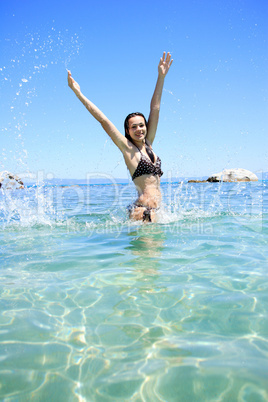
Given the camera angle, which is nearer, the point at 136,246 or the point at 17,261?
the point at 17,261

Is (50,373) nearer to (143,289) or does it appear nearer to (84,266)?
(143,289)

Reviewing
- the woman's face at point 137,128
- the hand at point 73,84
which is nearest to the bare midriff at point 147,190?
the woman's face at point 137,128

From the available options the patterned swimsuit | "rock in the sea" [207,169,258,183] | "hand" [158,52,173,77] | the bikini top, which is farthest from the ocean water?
"rock in the sea" [207,169,258,183]

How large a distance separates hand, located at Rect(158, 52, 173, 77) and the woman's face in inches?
36.2

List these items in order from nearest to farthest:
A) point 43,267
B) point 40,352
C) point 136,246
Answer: point 40,352, point 43,267, point 136,246

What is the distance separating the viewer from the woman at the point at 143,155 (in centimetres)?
528

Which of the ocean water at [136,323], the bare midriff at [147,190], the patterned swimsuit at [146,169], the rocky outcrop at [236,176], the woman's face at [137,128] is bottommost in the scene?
the ocean water at [136,323]

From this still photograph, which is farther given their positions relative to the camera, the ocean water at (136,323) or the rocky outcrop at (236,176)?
the rocky outcrop at (236,176)

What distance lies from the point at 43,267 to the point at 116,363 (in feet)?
6.08

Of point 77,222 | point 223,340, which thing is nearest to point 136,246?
point 223,340

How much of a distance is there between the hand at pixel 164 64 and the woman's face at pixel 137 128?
920mm

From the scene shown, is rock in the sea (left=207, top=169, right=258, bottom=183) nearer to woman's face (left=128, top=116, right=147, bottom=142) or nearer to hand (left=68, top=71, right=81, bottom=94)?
woman's face (left=128, top=116, right=147, bottom=142)

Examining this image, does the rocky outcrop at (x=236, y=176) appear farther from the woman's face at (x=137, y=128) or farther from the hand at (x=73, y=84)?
the hand at (x=73, y=84)

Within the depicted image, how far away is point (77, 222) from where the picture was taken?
21.8 feet
